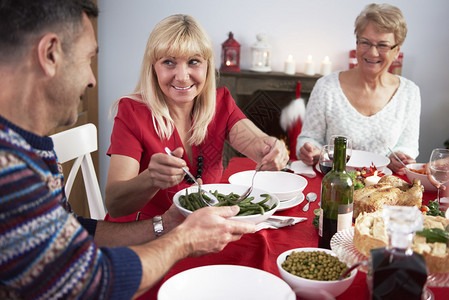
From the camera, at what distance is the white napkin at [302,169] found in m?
1.95

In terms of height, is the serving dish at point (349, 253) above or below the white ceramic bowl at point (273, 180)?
above

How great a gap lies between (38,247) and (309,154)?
1494 mm

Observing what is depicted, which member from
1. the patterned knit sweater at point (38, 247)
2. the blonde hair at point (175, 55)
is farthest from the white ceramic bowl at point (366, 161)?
the patterned knit sweater at point (38, 247)

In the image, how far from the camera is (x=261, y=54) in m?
3.92

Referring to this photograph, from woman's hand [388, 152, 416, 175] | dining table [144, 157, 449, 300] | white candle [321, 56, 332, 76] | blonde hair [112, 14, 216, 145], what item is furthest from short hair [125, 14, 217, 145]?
white candle [321, 56, 332, 76]

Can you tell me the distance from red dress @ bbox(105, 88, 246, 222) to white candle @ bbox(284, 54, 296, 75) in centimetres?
197

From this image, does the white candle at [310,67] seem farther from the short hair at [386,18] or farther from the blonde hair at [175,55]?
the blonde hair at [175,55]

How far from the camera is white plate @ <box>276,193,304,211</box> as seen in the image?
148cm

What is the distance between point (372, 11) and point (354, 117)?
0.61m

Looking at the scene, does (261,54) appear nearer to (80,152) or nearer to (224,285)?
(80,152)

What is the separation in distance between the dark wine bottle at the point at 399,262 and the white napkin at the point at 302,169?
47.2 inches

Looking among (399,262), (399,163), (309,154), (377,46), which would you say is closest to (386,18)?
(377,46)

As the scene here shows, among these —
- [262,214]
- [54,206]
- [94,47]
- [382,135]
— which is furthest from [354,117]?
[54,206]

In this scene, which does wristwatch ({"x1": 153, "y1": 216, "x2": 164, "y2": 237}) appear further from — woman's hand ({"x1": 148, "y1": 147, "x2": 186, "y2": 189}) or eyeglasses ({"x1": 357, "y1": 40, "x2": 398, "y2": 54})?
eyeglasses ({"x1": 357, "y1": 40, "x2": 398, "y2": 54})
